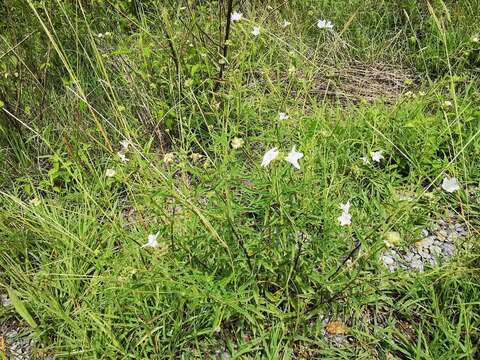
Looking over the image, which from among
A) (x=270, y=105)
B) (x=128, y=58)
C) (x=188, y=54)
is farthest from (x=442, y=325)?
(x=128, y=58)

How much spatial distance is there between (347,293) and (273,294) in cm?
25

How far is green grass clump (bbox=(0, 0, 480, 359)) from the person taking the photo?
1340 mm

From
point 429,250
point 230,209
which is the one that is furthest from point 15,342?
point 429,250

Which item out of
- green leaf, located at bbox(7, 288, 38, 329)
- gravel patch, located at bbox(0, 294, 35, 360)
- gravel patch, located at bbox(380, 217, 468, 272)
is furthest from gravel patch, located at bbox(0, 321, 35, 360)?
gravel patch, located at bbox(380, 217, 468, 272)

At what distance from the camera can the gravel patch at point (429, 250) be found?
156 cm

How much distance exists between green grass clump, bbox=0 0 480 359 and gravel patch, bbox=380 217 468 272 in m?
0.05

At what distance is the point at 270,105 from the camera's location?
222cm

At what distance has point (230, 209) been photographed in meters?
1.32

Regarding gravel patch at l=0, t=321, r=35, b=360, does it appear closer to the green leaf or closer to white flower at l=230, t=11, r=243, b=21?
the green leaf

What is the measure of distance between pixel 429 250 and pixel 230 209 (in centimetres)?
85

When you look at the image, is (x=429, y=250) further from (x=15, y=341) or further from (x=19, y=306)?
(x=15, y=341)

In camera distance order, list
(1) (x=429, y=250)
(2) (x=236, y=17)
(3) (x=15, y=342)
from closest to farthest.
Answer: (3) (x=15, y=342)
(1) (x=429, y=250)
(2) (x=236, y=17)

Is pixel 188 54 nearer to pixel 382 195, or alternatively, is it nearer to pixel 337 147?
pixel 337 147

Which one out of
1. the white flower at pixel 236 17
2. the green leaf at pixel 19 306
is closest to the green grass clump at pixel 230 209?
the green leaf at pixel 19 306
